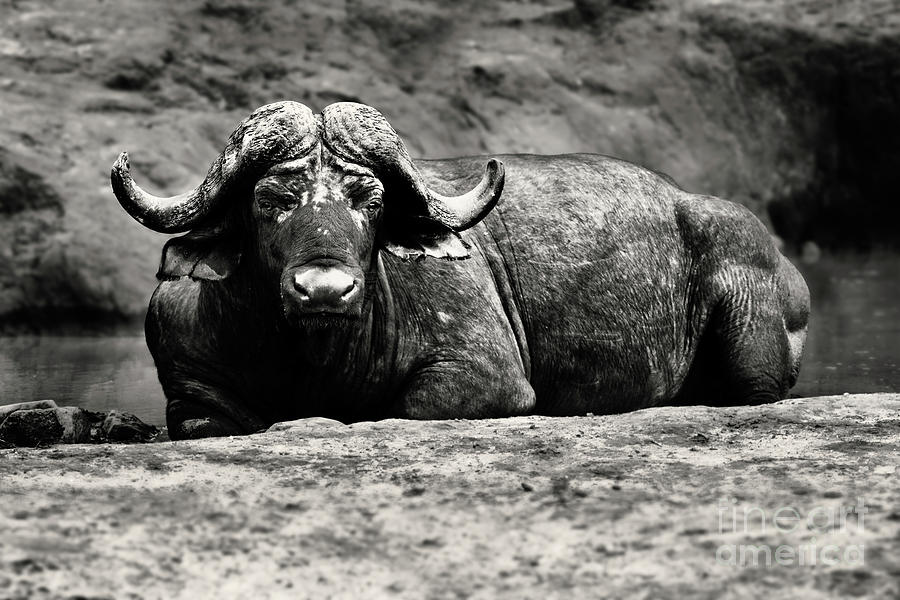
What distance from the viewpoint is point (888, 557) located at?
352cm

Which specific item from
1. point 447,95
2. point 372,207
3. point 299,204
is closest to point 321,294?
point 299,204

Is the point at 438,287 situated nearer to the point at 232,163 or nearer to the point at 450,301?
the point at 450,301

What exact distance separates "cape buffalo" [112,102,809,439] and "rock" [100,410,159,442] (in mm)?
256

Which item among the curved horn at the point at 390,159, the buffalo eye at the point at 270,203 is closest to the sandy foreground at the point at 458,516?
the buffalo eye at the point at 270,203

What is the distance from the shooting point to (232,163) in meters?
6.21

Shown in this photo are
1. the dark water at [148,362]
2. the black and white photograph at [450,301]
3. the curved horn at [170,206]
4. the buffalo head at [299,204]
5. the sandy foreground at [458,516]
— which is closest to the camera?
the sandy foreground at [458,516]

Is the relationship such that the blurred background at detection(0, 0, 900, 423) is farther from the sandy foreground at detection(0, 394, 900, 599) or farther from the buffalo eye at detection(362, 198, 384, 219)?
the sandy foreground at detection(0, 394, 900, 599)

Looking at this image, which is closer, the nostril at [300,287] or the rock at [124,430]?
the nostril at [300,287]

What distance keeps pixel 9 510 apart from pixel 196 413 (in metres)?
2.48

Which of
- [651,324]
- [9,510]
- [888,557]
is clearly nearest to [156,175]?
[651,324]

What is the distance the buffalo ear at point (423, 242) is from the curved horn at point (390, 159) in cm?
5

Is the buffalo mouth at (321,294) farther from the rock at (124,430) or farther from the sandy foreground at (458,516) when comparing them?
the rock at (124,430)

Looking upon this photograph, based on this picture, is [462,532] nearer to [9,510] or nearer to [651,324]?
[9,510]

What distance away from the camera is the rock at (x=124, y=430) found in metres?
6.56
